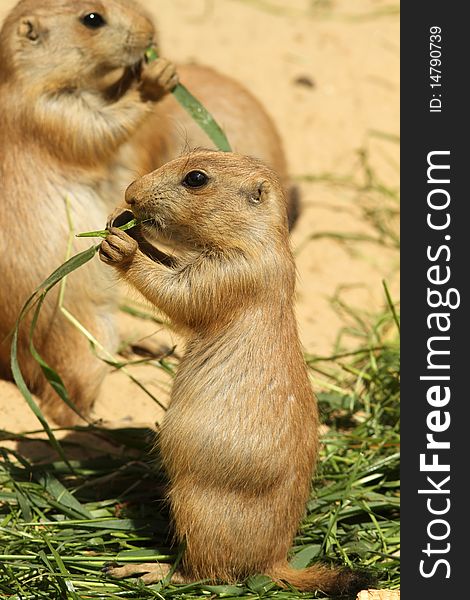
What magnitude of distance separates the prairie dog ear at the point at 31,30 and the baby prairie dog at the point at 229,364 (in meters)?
1.97

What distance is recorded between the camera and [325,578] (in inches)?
181

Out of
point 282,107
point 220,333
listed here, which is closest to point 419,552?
point 220,333

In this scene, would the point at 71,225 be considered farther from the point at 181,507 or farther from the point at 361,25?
the point at 361,25

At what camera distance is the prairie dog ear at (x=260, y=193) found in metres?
4.57

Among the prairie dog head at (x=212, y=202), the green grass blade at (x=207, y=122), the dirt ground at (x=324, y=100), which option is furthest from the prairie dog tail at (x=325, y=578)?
the dirt ground at (x=324, y=100)

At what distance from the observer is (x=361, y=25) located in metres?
10.5

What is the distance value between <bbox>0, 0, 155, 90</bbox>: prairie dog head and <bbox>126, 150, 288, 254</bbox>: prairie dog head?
1.81 metres

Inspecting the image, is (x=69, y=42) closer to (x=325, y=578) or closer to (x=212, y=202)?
(x=212, y=202)

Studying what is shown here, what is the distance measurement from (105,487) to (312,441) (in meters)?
1.22

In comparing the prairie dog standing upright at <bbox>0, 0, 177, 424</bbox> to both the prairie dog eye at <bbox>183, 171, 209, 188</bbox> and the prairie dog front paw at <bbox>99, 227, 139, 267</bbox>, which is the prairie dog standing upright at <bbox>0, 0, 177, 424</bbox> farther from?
the prairie dog eye at <bbox>183, 171, 209, 188</bbox>

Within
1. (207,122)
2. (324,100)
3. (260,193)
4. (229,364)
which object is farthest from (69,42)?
(324,100)

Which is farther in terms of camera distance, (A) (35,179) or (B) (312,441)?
(A) (35,179)

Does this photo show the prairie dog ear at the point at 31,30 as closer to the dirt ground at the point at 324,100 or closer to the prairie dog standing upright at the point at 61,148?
the prairie dog standing upright at the point at 61,148

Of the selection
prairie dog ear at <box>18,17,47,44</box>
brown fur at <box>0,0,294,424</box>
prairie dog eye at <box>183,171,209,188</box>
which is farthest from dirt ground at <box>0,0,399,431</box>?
prairie dog eye at <box>183,171,209,188</box>
